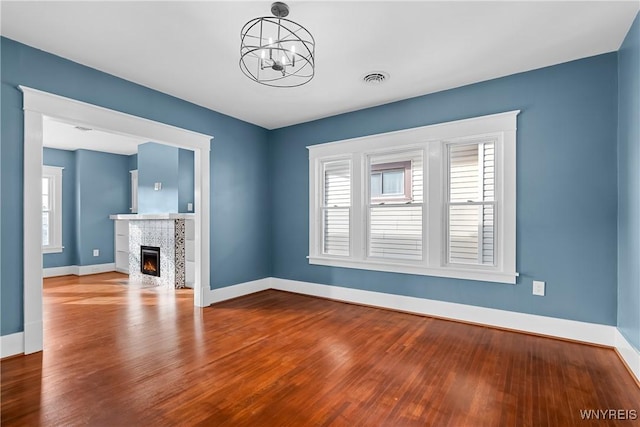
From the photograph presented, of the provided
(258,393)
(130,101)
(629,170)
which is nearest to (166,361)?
(258,393)

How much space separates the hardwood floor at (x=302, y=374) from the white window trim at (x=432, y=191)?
0.64 meters

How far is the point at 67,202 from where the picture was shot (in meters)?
6.89

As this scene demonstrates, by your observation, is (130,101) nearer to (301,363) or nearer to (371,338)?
(301,363)

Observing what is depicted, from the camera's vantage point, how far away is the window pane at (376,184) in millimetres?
4312

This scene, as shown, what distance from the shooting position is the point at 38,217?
2.84m

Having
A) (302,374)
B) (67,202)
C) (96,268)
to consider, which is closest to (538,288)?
(302,374)

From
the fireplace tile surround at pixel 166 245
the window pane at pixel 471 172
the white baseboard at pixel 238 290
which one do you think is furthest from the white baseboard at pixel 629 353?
the fireplace tile surround at pixel 166 245

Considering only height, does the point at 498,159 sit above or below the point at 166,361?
above

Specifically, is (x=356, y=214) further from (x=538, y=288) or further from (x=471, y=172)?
(x=538, y=288)

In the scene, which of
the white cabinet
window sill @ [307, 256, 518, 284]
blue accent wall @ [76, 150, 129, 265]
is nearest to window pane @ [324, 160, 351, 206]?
window sill @ [307, 256, 518, 284]

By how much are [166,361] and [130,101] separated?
268 centimetres

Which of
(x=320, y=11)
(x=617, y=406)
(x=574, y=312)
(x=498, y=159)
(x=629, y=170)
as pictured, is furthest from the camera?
(x=498, y=159)

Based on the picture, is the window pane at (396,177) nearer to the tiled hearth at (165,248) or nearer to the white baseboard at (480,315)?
the white baseboard at (480,315)

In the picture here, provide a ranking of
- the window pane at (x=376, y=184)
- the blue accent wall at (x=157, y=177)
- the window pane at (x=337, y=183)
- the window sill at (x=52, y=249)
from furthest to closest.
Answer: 1. the window sill at (x=52, y=249)
2. the blue accent wall at (x=157, y=177)
3. the window pane at (x=337, y=183)
4. the window pane at (x=376, y=184)
